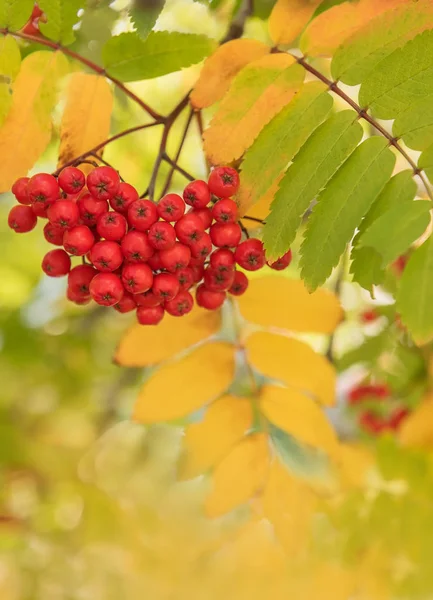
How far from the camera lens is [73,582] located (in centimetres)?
136

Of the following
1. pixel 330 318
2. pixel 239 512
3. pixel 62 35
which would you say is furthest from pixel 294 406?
pixel 62 35

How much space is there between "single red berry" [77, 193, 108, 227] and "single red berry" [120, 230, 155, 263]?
0.04 m

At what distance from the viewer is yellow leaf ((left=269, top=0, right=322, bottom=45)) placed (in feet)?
2.17

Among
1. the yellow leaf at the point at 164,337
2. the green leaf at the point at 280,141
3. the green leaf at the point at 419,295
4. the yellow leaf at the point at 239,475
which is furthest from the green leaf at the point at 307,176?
the yellow leaf at the point at 239,475

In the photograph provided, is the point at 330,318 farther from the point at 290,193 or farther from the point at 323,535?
the point at 323,535

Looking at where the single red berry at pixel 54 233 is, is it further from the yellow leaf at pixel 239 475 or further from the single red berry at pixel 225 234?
the yellow leaf at pixel 239 475

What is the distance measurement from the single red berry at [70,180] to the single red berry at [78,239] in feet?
0.14

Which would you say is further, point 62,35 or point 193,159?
point 193,159

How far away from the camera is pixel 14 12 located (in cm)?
61

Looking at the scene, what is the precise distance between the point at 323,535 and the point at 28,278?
972mm

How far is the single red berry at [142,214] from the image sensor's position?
1.90ft

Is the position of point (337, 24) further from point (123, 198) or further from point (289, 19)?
point (123, 198)

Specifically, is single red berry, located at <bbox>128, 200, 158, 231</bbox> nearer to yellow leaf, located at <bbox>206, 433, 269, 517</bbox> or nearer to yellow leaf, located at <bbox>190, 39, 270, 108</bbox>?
yellow leaf, located at <bbox>190, 39, 270, 108</bbox>

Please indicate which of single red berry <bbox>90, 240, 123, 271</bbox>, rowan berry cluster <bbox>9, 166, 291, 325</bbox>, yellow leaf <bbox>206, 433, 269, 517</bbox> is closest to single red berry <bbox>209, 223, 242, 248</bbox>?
rowan berry cluster <bbox>9, 166, 291, 325</bbox>
